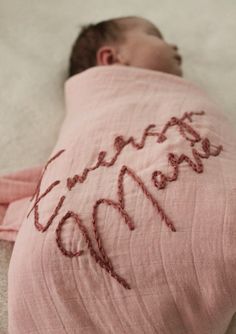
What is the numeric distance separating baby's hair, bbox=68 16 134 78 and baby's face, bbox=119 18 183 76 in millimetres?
29

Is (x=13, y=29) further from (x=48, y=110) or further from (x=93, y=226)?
(x=93, y=226)

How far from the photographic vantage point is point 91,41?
1.23 metres

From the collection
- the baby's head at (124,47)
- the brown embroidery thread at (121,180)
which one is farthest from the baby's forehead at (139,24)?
the brown embroidery thread at (121,180)

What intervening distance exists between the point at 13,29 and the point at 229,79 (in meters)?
0.58

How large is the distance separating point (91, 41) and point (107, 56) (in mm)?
87

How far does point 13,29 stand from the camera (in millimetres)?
1271

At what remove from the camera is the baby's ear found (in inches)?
46.0

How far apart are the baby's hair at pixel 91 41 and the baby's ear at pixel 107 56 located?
0.9 inches

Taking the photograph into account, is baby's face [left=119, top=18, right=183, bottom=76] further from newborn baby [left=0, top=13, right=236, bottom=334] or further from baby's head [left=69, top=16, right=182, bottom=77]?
newborn baby [left=0, top=13, right=236, bottom=334]

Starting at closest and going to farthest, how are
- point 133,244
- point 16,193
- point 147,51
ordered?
point 133,244, point 16,193, point 147,51

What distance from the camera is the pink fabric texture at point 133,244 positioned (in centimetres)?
66

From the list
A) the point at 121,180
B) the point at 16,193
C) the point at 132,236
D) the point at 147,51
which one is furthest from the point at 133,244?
the point at 147,51

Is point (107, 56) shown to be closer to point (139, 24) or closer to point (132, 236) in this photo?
point (139, 24)

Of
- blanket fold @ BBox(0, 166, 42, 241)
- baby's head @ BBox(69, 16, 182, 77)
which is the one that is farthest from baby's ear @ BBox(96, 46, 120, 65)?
blanket fold @ BBox(0, 166, 42, 241)
